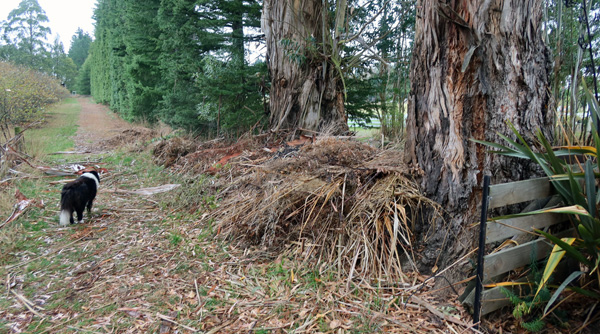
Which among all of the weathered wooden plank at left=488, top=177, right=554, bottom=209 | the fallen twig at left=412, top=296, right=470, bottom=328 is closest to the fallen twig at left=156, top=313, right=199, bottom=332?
the fallen twig at left=412, top=296, right=470, bottom=328

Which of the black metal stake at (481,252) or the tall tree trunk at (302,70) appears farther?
the tall tree trunk at (302,70)

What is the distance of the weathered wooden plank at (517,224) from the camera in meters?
2.16

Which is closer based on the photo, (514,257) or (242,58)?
(514,257)

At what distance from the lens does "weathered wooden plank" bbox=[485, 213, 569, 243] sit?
7.08 feet

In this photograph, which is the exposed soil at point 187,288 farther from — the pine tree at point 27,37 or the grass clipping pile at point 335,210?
the pine tree at point 27,37

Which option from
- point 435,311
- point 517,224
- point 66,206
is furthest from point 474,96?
point 66,206

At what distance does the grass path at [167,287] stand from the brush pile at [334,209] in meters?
0.19

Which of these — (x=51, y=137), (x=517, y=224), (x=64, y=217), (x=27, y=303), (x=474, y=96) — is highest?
(x=474, y=96)

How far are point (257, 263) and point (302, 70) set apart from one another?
4.30m

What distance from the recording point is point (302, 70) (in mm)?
6453

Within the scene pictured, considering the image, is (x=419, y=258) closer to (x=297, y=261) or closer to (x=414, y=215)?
(x=414, y=215)

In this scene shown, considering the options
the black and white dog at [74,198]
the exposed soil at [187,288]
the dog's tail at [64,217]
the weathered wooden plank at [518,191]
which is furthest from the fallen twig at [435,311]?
the dog's tail at [64,217]

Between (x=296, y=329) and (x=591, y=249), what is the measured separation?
1.97 m

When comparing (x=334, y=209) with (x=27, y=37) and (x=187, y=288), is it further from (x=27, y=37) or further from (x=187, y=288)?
(x=27, y=37)
